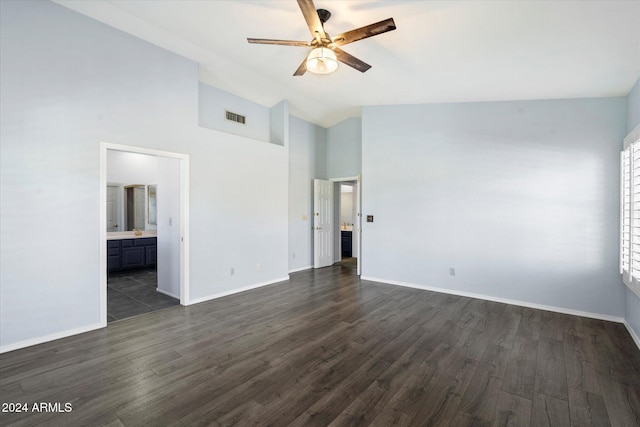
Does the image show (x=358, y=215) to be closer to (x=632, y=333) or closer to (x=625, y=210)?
(x=625, y=210)

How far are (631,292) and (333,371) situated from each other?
12.6 feet

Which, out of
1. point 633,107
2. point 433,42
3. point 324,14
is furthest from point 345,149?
point 633,107

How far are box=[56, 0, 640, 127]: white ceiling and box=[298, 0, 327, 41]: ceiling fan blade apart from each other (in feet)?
1.31

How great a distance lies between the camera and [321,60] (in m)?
2.85

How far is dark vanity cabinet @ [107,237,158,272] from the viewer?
20.0ft

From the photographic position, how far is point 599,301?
12.6ft

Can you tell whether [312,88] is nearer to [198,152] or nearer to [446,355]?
[198,152]

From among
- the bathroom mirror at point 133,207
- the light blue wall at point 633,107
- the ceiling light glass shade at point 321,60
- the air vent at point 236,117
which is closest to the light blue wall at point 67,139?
the air vent at point 236,117

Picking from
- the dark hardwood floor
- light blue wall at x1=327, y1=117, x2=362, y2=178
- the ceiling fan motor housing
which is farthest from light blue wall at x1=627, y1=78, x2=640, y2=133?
light blue wall at x1=327, y1=117, x2=362, y2=178

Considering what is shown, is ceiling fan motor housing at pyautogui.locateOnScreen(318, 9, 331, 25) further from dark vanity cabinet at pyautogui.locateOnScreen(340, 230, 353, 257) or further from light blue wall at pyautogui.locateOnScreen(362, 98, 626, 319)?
dark vanity cabinet at pyautogui.locateOnScreen(340, 230, 353, 257)

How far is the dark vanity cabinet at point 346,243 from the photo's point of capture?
8.64m

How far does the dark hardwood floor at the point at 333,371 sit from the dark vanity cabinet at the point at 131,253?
311 centimetres

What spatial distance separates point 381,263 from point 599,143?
3.74 m

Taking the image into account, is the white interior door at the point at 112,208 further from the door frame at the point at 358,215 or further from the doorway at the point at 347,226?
the doorway at the point at 347,226
